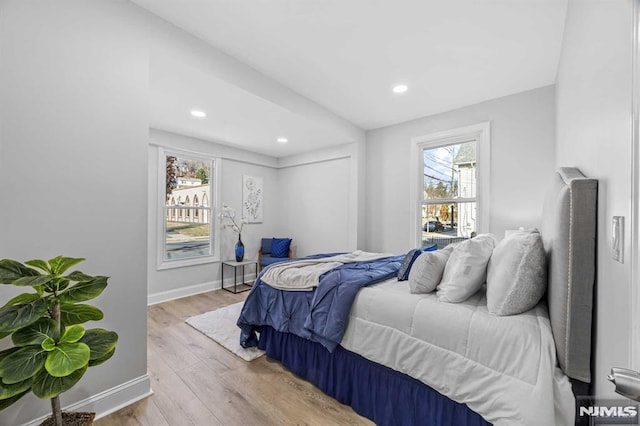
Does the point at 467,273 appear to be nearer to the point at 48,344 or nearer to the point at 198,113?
the point at 48,344

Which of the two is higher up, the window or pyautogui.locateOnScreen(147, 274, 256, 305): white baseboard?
the window

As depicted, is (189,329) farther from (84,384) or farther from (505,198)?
(505,198)

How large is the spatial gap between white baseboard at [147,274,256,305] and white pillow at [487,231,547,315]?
4.16 meters

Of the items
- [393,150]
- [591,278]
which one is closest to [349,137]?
[393,150]

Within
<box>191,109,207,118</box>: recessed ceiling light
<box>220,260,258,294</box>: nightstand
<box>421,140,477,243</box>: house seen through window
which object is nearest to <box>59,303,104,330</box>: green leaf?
<box>191,109,207,118</box>: recessed ceiling light

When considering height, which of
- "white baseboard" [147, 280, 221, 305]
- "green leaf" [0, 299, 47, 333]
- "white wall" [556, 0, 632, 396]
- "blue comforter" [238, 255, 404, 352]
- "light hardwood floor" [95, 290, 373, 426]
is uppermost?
"white wall" [556, 0, 632, 396]

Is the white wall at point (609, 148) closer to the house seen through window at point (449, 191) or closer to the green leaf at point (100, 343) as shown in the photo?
the green leaf at point (100, 343)

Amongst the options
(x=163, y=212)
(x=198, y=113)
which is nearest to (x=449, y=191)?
(x=198, y=113)

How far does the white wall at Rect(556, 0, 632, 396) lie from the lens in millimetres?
713

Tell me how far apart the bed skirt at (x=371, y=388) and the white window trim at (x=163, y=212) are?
2.67 m

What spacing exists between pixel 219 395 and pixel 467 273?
1857mm

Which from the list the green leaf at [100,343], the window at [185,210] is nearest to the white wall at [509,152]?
the window at [185,210]

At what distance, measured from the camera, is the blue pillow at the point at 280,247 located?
5.06 m

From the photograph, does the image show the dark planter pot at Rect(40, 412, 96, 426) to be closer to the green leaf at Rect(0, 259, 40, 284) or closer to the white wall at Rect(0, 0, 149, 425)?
the white wall at Rect(0, 0, 149, 425)
